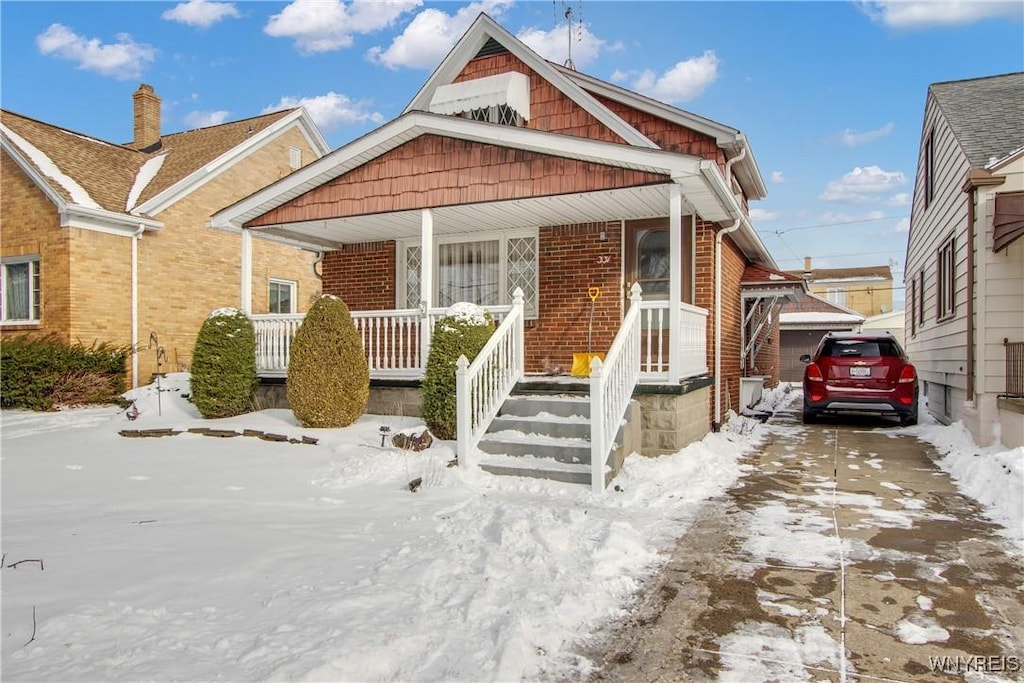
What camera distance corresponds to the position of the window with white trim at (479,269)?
10.5 meters

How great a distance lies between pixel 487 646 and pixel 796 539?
2.82 metres

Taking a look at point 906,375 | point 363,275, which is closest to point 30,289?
point 363,275

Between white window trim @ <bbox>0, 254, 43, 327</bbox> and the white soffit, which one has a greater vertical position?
the white soffit

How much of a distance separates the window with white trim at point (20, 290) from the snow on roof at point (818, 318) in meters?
24.5

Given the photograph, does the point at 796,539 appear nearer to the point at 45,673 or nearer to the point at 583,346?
the point at 45,673

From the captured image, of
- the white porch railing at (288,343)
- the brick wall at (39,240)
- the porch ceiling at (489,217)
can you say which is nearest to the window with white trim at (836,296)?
the porch ceiling at (489,217)

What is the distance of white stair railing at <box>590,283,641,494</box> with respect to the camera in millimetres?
5816

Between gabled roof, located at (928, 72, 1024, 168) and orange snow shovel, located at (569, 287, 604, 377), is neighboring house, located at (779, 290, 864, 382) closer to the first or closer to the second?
gabled roof, located at (928, 72, 1024, 168)

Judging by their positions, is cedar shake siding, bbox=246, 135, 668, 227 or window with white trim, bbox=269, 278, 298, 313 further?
window with white trim, bbox=269, 278, 298, 313

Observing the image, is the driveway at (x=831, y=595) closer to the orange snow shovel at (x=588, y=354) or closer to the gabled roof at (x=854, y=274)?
the orange snow shovel at (x=588, y=354)

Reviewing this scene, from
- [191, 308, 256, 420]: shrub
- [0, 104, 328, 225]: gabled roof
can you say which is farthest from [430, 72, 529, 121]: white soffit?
[0, 104, 328, 225]: gabled roof

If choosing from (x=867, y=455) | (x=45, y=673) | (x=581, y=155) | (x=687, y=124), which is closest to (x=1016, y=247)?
(x=867, y=455)

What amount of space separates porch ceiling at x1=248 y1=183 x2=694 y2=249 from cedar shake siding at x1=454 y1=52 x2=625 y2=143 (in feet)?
4.87

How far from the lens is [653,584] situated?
3.81m
